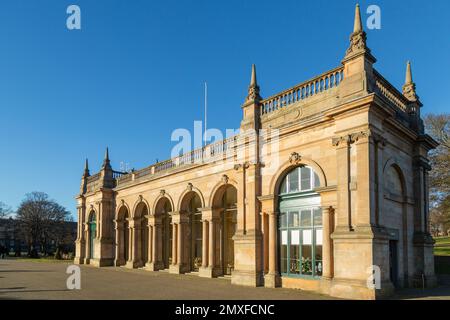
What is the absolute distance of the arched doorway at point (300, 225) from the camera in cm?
1590

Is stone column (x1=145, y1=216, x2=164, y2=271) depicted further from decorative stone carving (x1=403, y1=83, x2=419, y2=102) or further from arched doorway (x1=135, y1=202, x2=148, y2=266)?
decorative stone carving (x1=403, y1=83, x2=419, y2=102)

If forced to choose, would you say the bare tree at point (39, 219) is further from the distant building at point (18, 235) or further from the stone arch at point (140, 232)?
the stone arch at point (140, 232)

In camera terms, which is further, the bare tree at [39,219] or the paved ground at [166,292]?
the bare tree at [39,219]

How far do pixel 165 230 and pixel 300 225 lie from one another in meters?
13.4

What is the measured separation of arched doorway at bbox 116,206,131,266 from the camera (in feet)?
106

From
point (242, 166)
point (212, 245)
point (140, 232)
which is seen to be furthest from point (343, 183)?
point (140, 232)

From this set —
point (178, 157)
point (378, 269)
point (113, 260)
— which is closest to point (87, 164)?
point (113, 260)

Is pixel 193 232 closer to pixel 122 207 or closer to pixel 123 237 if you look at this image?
pixel 122 207

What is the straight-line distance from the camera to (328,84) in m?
16.2

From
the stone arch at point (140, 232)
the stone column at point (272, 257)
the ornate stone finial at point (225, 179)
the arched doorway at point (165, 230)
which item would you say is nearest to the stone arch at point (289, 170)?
the stone column at point (272, 257)

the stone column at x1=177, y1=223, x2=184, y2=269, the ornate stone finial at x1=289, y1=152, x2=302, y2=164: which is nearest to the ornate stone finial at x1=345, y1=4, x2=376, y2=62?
the ornate stone finial at x1=289, y1=152, x2=302, y2=164

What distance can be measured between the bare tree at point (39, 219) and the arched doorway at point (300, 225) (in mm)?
61001
